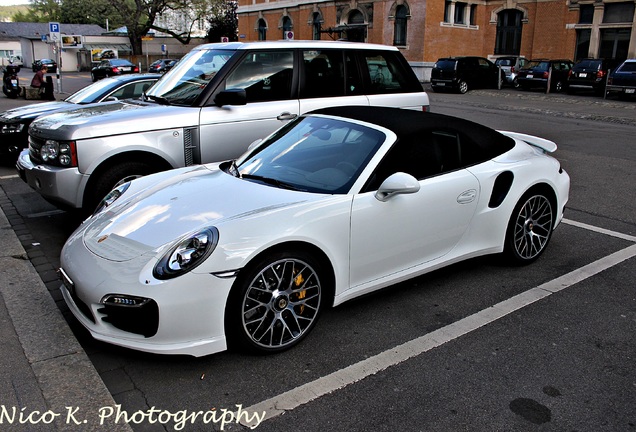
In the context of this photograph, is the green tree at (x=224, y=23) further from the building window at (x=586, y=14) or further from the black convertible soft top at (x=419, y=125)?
the black convertible soft top at (x=419, y=125)

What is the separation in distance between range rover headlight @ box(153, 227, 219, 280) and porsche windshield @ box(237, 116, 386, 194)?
856mm

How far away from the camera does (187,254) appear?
11.1 feet

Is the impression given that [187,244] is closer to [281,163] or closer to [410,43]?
[281,163]

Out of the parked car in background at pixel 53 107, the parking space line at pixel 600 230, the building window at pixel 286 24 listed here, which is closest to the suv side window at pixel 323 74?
the parking space line at pixel 600 230

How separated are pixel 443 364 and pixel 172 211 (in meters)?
2.01

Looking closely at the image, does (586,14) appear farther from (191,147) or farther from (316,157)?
(316,157)

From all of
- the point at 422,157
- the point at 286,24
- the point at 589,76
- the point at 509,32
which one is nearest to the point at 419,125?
the point at 422,157

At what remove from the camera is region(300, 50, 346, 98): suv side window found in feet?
22.9

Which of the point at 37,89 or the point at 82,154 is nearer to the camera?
the point at 82,154

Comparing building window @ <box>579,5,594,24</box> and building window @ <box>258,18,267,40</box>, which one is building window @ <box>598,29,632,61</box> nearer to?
building window @ <box>579,5,594,24</box>

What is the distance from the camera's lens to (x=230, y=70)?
648cm

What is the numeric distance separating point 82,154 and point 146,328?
9.88 ft

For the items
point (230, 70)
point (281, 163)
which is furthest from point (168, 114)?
point (281, 163)

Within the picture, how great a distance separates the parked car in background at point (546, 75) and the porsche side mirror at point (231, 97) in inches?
1006
